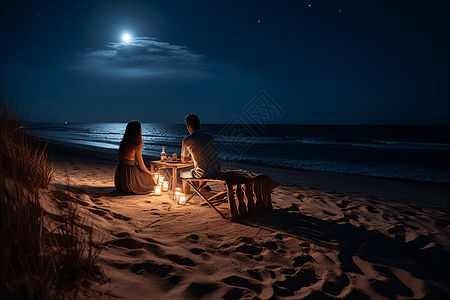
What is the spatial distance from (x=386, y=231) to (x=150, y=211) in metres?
3.50

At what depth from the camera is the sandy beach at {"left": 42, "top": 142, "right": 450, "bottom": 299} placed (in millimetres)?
2186

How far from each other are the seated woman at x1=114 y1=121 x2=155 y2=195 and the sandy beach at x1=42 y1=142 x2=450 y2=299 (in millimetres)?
260

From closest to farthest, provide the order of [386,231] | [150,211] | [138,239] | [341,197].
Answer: [138,239], [386,231], [150,211], [341,197]

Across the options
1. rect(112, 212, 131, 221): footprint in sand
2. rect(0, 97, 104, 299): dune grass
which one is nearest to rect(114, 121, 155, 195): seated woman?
rect(112, 212, 131, 221): footprint in sand

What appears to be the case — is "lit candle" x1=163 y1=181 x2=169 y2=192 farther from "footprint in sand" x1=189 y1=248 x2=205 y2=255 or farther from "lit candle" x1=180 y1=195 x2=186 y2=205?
"footprint in sand" x1=189 y1=248 x2=205 y2=255

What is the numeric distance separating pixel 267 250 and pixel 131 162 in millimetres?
3200

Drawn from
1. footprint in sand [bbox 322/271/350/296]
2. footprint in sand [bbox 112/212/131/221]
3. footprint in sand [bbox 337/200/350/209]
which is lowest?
footprint in sand [bbox 322/271/350/296]

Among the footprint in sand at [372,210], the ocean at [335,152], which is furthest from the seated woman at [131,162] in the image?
the ocean at [335,152]

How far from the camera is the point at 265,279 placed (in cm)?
234

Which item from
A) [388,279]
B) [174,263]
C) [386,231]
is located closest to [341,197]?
[386,231]

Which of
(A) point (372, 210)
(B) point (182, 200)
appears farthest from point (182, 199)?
(A) point (372, 210)

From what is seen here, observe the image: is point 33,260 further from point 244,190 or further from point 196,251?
point 244,190

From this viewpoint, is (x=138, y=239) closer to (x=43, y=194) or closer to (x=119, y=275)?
(x=119, y=275)

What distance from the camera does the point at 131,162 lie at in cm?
498
